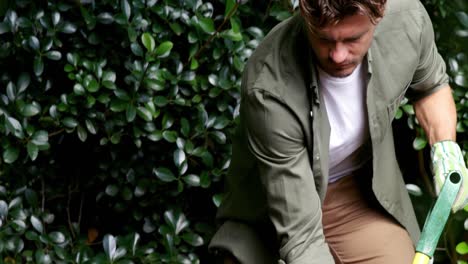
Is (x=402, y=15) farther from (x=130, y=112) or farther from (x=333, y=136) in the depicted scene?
(x=130, y=112)

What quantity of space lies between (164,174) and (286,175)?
1.06 meters

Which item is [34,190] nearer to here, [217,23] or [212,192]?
[212,192]

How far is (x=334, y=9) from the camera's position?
2.35 m

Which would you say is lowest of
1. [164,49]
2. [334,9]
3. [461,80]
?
[164,49]

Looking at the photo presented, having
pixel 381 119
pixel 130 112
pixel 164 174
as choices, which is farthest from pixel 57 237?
pixel 381 119

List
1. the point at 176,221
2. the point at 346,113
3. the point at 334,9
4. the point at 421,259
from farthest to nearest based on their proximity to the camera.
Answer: the point at 176,221
the point at 346,113
the point at 421,259
the point at 334,9

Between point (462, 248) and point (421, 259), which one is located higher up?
point (421, 259)

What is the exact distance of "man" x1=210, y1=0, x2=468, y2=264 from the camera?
2.59 metres

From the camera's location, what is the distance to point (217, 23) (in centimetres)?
367

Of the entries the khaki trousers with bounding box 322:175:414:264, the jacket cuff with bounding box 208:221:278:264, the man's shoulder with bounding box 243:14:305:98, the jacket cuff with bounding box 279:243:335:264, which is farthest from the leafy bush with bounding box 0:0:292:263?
the jacket cuff with bounding box 279:243:335:264

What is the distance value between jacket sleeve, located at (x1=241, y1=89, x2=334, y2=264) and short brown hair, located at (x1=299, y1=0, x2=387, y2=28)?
0.96ft

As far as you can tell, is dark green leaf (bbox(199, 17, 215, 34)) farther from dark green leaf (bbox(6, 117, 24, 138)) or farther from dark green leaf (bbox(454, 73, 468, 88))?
dark green leaf (bbox(454, 73, 468, 88))

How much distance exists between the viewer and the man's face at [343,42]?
2.40 meters

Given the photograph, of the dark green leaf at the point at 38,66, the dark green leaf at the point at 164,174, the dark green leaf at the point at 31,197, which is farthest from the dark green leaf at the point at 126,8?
the dark green leaf at the point at 31,197
